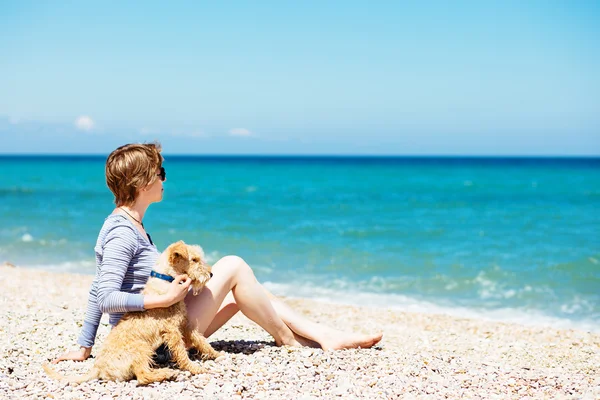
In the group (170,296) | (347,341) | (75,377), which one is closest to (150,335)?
(170,296)

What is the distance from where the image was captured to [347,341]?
5.27 metres

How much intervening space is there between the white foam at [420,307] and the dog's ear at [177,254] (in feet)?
Result: 21.8

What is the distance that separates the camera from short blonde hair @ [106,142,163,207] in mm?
4004

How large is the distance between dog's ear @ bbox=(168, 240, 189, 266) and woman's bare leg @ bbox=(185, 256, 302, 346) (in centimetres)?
52

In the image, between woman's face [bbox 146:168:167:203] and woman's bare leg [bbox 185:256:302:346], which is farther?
woman's bare leg [bbox 185:256:302:346]

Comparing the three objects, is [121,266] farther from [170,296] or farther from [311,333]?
[311,333]

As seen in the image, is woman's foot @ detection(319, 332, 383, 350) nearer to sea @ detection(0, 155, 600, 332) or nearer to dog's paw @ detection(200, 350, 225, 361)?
dog's paw @ detection(200, 350, 225, 361)

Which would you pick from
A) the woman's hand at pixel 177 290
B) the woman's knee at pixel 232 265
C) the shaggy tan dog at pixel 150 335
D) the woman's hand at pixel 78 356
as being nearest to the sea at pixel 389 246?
the woman's knee at pixel 232 265

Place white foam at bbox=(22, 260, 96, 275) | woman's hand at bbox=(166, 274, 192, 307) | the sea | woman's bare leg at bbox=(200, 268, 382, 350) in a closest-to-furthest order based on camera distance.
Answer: woman's hand at bbox=(166, 274, 192, 307) < woman's bare leg at bbox=(200, 268, 382, 350) < the sea < white foam at bbox=(22, 260, 96, 275)

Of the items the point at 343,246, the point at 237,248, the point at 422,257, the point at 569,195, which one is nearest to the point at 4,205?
the point at 237,248

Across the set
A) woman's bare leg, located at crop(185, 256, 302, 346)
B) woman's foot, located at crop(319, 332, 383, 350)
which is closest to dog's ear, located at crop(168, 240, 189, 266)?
woman's bare leg, located at crop(185, 256, 302, 346)

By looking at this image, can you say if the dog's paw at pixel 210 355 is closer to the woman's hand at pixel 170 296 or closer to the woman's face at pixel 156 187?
the woman's hand at pixel 170 296

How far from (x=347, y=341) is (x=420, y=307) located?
17.7 feet

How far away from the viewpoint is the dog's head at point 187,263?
399cm
